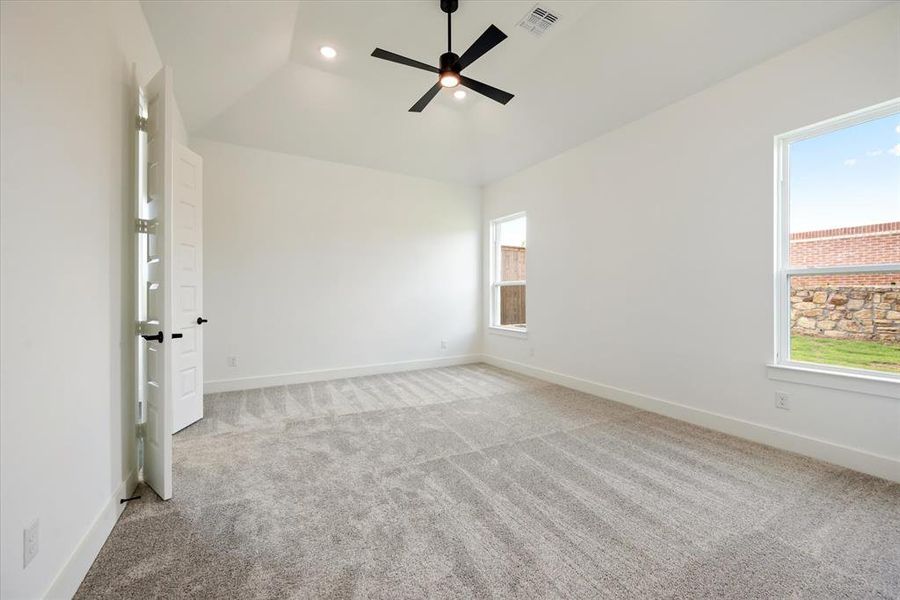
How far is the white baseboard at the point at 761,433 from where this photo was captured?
7.43ft

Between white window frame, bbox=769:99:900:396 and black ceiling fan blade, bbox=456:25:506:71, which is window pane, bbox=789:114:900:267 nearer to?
white window frame, bbox=769:99:900:396

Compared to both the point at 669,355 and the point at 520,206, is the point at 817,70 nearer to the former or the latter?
the point at 669,355

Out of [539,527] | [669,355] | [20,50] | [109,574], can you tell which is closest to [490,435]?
[539,527]

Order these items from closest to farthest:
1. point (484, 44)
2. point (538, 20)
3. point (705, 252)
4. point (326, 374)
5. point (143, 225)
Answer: point (143, 225)
point (484, 44)
point (538, 20)
point (705, 252)
point (326, 374)

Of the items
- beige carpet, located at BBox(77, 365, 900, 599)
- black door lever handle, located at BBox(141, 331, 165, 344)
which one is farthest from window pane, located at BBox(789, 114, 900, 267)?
black door lever handle, located at BBox(141, 331, 165, 344)

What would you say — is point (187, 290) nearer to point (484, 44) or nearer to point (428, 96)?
point (428, 96)

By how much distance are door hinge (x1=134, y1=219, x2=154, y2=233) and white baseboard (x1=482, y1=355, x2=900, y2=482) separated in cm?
413

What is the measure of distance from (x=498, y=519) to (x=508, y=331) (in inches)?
144

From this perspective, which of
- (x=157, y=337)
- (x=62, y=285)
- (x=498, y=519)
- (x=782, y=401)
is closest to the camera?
(x=62, y=285)

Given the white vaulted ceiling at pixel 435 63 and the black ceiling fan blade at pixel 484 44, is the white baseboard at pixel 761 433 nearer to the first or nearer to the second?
the white vaulted ceiling at pixel 435 63

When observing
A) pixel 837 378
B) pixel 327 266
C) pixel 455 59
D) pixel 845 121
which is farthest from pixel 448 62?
pixel 837 378

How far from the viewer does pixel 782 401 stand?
8.71 ft

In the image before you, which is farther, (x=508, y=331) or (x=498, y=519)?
(x=508, y=331)

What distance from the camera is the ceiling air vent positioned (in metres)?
2.85
